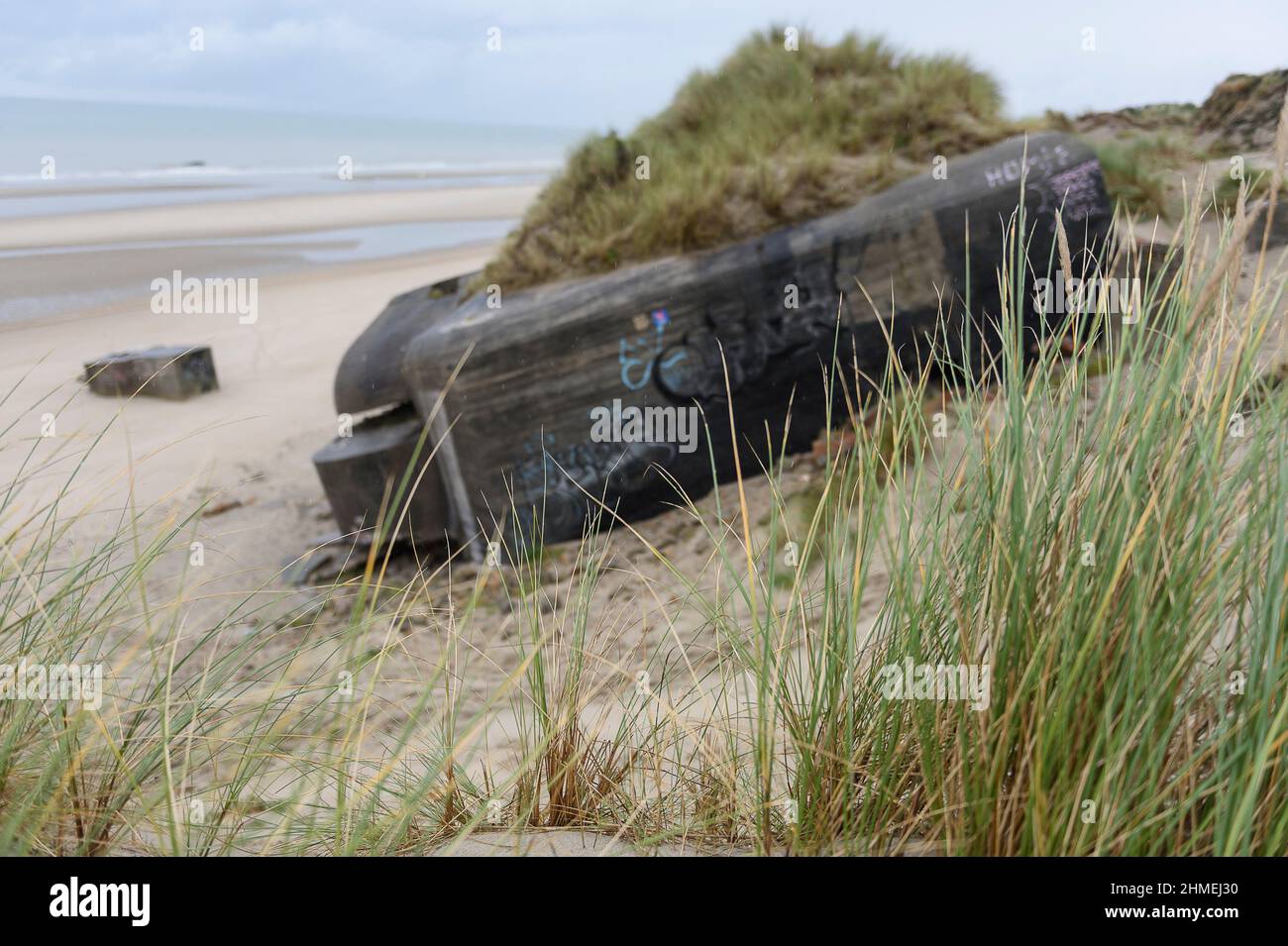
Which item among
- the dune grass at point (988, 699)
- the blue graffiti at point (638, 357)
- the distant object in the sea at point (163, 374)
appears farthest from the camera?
the distant object in the sea at point (163, 374)

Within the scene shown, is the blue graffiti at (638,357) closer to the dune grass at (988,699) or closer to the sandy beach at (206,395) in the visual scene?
the sandy beach at (206,395)

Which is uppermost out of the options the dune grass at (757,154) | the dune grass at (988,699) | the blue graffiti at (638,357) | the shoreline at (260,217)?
the shoreline at (260,217)

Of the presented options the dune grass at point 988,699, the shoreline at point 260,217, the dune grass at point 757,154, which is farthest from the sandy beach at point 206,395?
the dune grass at point 757,154

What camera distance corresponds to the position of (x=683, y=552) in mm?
5203

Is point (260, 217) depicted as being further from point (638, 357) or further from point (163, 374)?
point (638, 357)

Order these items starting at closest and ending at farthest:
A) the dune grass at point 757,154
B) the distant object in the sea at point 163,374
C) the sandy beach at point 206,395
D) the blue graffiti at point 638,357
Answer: the sandy beach at point 206,395 → the blue graffiti at point 638,357 → the dune grass at point 757,154 → the distant object in the sea at point 163,374

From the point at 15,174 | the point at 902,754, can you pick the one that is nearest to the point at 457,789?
the point at 902,754

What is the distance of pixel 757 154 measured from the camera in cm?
598

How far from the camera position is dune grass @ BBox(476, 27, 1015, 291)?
558 cm

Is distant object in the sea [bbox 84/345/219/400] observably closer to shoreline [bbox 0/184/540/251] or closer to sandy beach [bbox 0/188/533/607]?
sandy beach [bbox 0/188/533/607]

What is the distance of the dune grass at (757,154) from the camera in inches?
220

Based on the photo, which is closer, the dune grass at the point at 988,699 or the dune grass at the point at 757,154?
the dune grass at the point at 988,699

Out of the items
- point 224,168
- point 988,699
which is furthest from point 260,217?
point 988,699
